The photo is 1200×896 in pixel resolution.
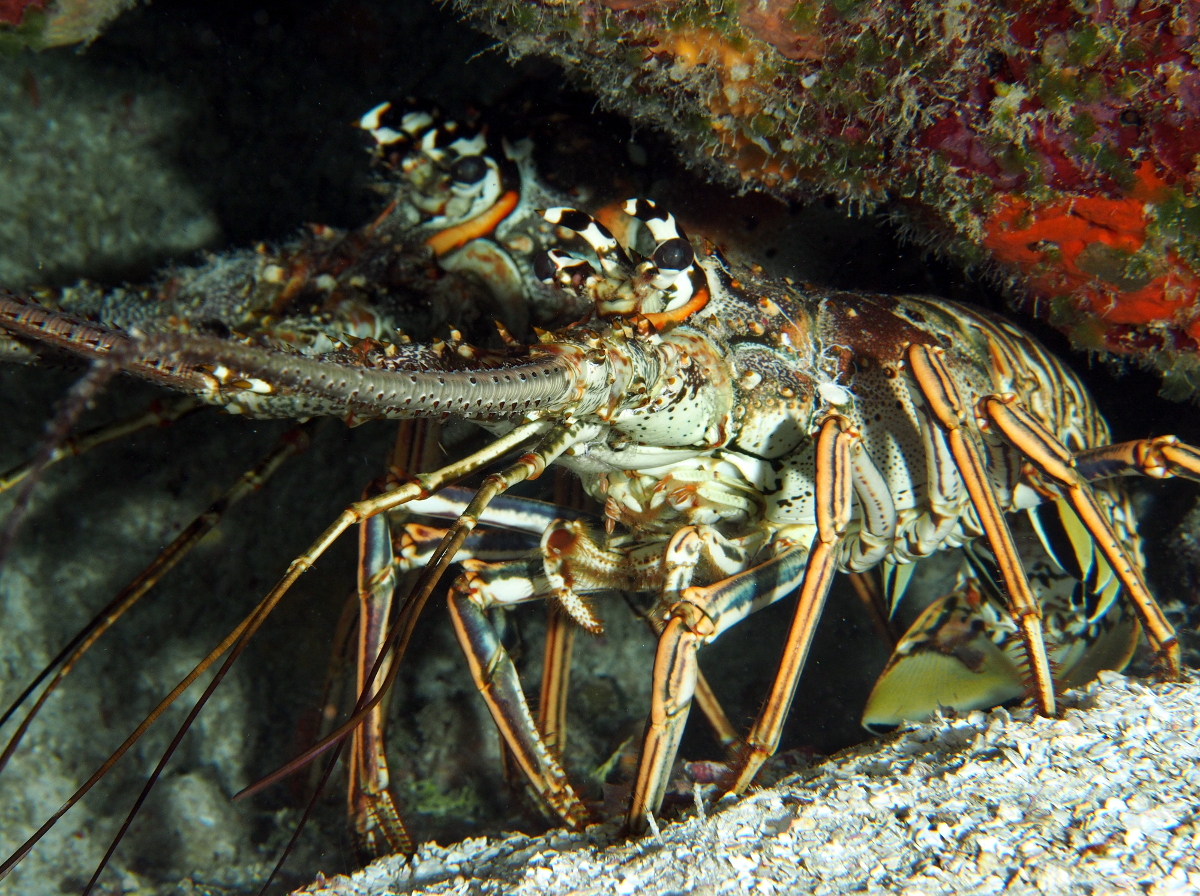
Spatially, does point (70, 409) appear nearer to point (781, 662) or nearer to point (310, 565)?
point (310, 565)

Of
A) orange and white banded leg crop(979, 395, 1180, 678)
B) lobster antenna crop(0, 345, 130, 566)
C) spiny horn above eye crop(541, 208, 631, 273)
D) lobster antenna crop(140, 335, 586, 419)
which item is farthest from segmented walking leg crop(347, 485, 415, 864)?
orange and white banded leg crop(979, 395, 1180, 678)

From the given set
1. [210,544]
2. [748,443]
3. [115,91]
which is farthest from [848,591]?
[115,91]

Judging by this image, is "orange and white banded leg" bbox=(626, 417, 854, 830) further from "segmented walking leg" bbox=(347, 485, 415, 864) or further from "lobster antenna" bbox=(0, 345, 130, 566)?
"lobster antenna" bbox=(0, 345, 130, 566)

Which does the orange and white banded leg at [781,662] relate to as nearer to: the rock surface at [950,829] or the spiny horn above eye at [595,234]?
the rock surface at [950,829]

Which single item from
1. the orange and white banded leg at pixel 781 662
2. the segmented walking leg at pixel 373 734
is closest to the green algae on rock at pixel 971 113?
the orange and white banded leg at pixel 781 662

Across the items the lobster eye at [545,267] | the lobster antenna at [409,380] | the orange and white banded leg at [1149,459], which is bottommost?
the lobster antenna at [409,380]

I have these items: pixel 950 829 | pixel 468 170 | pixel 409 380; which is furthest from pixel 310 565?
pixel 468 170
